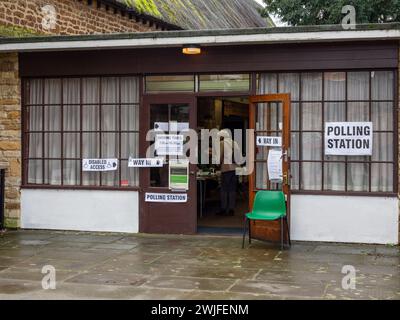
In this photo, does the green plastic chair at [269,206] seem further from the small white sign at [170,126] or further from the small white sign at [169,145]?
the small white sign at [170,126]

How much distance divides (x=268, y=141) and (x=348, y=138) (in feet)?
3.96

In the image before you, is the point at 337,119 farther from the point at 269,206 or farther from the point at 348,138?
the point at 269,206

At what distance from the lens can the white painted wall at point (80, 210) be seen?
10703mm

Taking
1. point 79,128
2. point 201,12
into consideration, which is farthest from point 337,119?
point 201,12

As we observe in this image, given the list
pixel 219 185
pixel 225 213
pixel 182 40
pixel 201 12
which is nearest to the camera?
pixel 182 40

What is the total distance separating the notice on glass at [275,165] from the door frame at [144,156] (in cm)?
129

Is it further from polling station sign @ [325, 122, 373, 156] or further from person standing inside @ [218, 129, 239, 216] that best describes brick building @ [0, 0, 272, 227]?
polling station sign @ [325, 122, 373, 156]

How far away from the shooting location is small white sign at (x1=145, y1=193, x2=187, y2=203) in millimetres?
10484

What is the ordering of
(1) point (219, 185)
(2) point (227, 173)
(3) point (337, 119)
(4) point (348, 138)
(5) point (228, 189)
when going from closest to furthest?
(4) point (348, 138)
(3) point (337, 119)
(2) point (227, 173)
(5) point (228, 189)
(1) point (219, 185)

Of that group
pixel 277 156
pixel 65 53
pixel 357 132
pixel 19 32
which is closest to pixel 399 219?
pixel 357 132

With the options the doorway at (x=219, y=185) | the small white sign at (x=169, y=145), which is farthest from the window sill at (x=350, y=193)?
the small white sign at (x=169, y=145)

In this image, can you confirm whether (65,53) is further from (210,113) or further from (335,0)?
(335,0)

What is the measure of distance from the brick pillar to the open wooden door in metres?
4.13

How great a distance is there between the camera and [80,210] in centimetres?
1088
